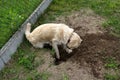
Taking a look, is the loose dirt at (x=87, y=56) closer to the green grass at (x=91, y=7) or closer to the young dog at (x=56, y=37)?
the young dog at (x=56, y=37)

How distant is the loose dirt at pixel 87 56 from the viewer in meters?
6.19

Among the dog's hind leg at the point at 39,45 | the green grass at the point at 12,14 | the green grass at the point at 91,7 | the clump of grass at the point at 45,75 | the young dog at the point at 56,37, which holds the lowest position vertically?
the green grass at the point at 91,7

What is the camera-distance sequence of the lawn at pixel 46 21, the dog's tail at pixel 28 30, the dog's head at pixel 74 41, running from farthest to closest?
the dog's tail at pixel 28 30 → the dog's head at pixel 74 41 → the lawn at pixel 46 21

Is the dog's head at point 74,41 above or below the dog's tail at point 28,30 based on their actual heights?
below

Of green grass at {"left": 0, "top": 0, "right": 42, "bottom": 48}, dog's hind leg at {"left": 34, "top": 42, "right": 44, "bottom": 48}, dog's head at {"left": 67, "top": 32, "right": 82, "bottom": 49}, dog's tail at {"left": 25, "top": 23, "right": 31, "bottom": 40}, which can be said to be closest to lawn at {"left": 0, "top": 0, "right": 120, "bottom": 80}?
green grass at {"left": 0, "top": 0, "right": 42, "bottom": 48}

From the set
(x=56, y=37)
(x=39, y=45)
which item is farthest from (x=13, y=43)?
(x=56, y=37)

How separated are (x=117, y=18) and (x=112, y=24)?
464 mm

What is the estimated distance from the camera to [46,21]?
8.44 m

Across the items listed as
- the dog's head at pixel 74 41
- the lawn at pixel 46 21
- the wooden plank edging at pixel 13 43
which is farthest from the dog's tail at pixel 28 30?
the dog's head at pixel 74 41

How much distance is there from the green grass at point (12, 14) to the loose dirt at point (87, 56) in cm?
118

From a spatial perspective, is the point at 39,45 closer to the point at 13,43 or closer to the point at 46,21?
the point at 13,43

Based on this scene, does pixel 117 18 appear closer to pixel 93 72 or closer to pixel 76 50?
pixel 76 50

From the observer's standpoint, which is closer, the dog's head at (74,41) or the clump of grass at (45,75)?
the clump of grass at (45,75)

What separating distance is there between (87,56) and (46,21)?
2250 millimetres
